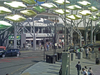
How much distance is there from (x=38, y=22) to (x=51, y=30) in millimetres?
5866

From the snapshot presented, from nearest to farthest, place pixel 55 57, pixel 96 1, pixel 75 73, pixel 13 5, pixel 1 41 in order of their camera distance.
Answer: pixel 75 73 → pixel 55 57 → pixel 13 5 → pixel 1 41 → pixel 96 1

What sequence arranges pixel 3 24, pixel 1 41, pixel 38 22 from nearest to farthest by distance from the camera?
pixel 3 24
pixel 1 41
pixel 38 22

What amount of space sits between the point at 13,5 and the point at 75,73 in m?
22.6

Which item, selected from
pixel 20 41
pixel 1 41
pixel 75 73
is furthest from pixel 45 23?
pixel 75 73

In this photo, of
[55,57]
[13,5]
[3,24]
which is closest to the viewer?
[55,57]

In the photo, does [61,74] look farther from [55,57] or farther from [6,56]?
[6,56]

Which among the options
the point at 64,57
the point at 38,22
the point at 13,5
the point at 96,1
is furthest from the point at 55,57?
the point at 96,1

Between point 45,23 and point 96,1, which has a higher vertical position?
point 96,1

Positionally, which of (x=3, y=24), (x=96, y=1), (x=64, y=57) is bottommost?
(x=64, y=57)

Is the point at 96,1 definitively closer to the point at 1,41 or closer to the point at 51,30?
the point at 51,30

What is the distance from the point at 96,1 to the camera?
8062 centimetres

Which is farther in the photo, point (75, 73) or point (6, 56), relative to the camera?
point (6, 56)

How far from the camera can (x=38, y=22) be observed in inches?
2275

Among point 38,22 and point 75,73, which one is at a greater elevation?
point 38,22
